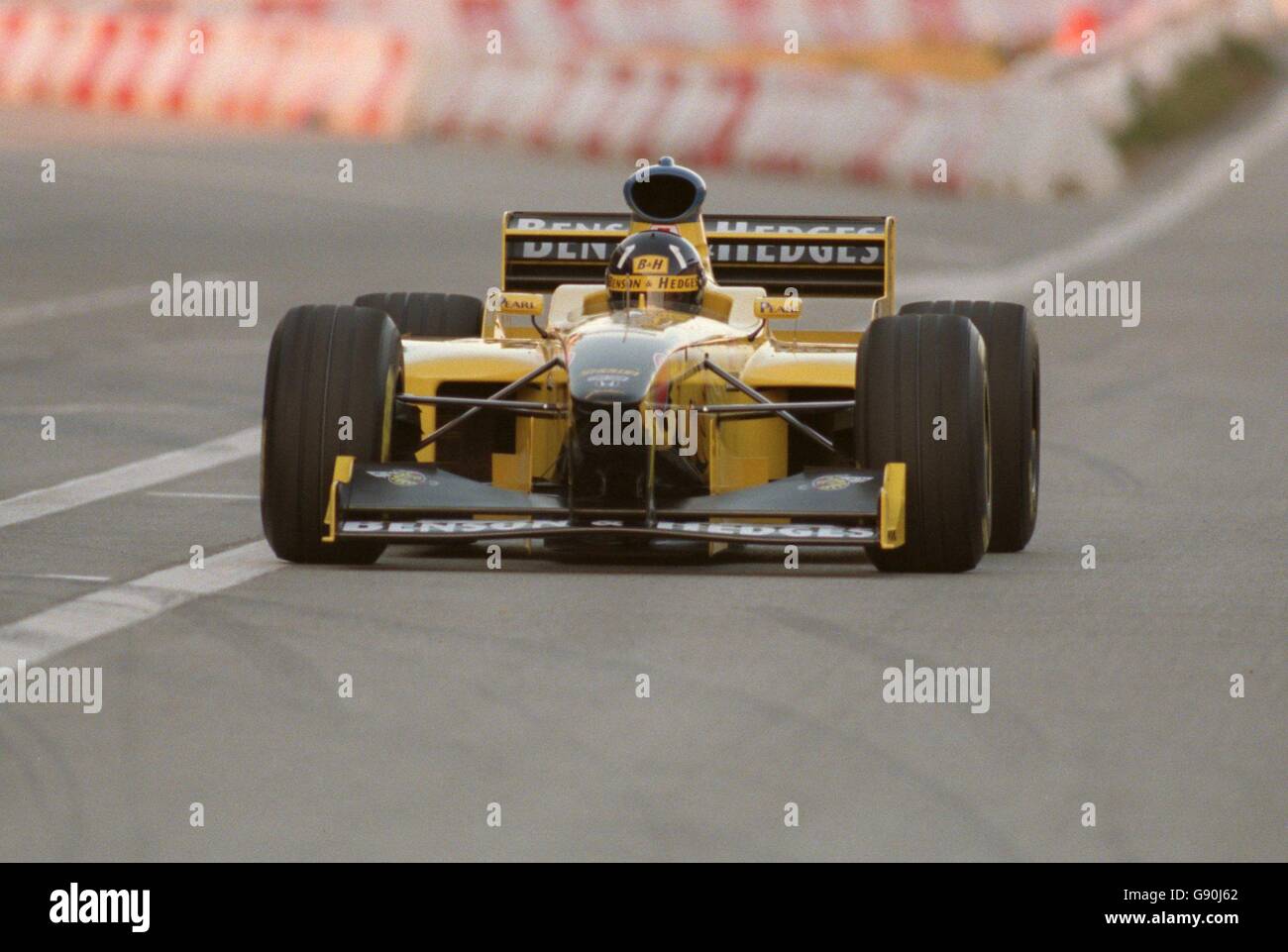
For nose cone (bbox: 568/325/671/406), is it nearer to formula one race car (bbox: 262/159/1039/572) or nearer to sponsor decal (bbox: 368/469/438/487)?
formula one race car (bbox: 262/159/1039/572)

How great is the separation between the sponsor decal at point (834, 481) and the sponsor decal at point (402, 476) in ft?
4.57

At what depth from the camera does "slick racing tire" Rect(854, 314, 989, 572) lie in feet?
37.3

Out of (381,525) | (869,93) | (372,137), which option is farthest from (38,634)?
(372,137)

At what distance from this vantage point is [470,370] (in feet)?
40.5

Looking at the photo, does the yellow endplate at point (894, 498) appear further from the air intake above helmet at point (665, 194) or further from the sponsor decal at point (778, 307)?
the air intake above helmet at point (665, 194)

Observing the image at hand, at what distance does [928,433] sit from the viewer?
11.4 m

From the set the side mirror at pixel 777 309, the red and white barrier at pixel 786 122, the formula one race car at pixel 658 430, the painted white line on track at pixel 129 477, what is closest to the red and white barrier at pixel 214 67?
the red and white barrier at pixel 786 122

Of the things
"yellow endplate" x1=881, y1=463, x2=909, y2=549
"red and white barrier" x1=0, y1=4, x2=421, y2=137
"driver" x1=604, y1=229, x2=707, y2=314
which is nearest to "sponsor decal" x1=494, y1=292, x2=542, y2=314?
"driver" x1=604, y1=229, x2=707, y2=314

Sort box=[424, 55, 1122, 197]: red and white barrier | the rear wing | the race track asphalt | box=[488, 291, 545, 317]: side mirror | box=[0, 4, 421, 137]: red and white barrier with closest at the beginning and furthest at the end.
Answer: the race track asphalt → box=[488, 291, 545, 317]: side mirror → the rear wing → box=[424, 55, 1122, 197]: red and white barrier → box=[0, 4, 421, 137]: red and white barrier

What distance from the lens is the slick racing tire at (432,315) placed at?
46.0 feet

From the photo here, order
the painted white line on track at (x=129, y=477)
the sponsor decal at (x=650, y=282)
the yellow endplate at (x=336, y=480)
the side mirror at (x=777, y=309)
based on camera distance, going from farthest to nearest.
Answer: the painted white line on track at (x=129, y=477), the sponsor decal at (x=650, y=282), the side mirror at (x=777, y=309), the yellow endplate at (x=336, y=480)

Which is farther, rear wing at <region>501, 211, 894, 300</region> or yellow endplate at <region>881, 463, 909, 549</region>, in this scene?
rear wing at <region>501, 211, 894, 300</region>

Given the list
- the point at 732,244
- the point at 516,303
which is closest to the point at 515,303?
the point at 516,303
